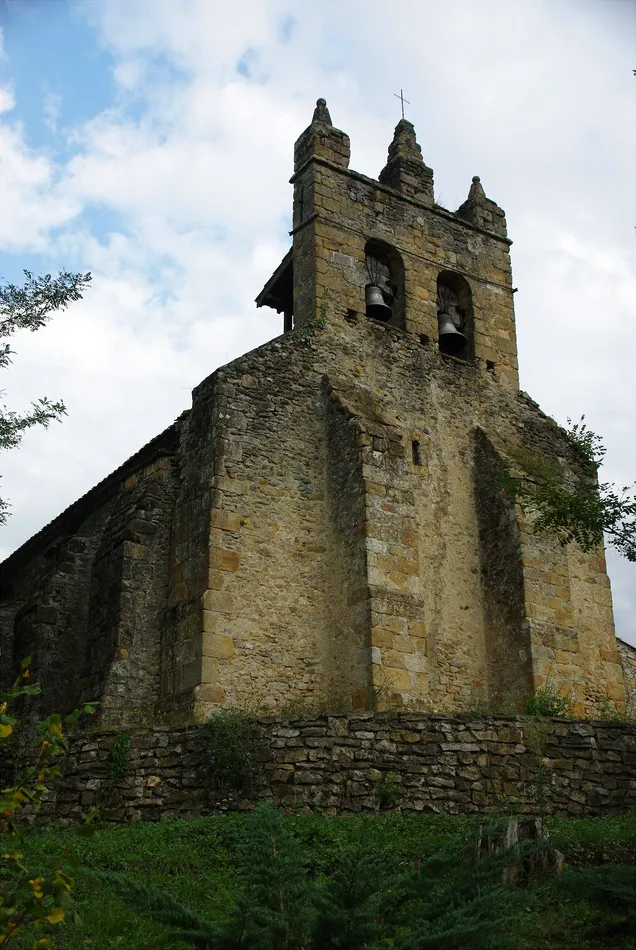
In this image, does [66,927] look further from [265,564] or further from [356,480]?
[356,480]

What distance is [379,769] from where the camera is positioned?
10.5 metres

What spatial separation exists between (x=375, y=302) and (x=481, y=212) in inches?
148

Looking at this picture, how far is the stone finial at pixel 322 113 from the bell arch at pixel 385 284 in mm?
2255

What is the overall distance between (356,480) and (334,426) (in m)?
1.09

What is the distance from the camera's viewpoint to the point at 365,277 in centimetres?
1639

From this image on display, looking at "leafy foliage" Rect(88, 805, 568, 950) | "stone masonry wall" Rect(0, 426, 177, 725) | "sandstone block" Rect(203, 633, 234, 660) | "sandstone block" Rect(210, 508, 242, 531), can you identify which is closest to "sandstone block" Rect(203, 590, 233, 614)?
"sandstone block" Rect(203, 633, 234, 660)

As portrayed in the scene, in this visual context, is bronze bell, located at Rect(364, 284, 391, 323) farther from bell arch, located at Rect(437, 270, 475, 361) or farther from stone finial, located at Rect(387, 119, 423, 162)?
stone finial, located at Rect(387, 119, 423, 162)

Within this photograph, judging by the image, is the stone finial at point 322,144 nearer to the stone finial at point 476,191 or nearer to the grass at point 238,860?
the stone finial at point 476,191

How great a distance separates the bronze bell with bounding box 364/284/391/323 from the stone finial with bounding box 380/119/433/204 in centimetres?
219

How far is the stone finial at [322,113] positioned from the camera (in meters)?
17.1

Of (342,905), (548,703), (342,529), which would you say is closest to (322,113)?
(342,529)

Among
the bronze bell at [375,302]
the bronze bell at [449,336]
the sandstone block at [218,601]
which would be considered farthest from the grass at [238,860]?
the bronze bell at [449,336]

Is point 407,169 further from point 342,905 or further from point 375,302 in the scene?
point 342,905

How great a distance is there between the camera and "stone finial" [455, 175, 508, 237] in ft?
61.1
